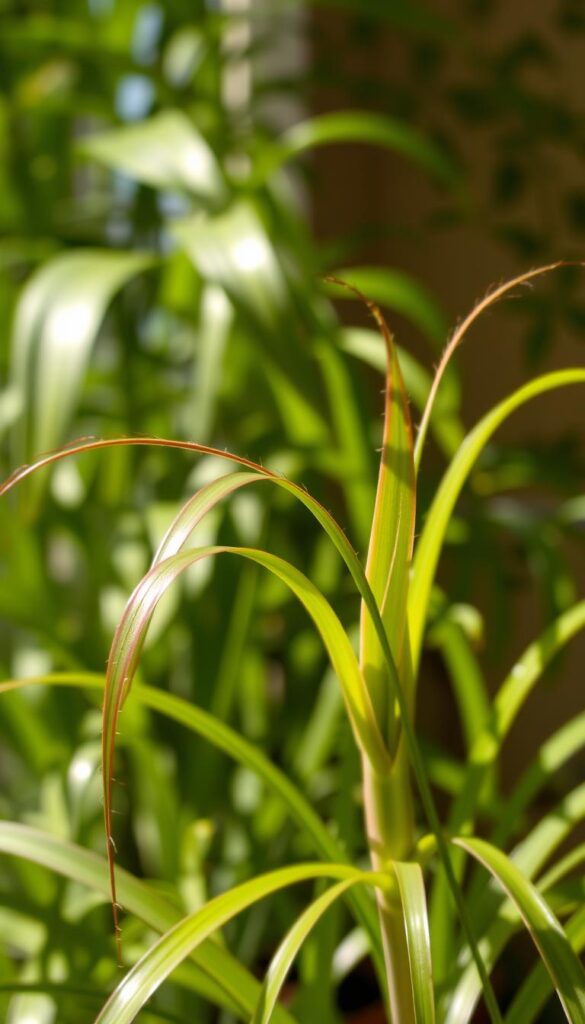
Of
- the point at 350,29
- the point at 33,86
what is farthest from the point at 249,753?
the point at 350,29

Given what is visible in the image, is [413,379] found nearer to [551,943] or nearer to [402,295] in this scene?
[402,295]

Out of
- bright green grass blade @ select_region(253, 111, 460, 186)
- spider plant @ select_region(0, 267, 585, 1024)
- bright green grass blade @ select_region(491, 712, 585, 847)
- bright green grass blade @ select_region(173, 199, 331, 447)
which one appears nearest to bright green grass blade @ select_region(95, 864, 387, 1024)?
spider plant @ select_region(0, 267, 585, 1024)

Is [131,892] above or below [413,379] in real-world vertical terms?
below

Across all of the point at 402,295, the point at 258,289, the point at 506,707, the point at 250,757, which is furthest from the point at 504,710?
the point at 402,295

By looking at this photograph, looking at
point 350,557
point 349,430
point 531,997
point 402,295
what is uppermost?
point 402,295

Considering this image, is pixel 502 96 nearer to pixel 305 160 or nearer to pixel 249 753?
pixel 305 160

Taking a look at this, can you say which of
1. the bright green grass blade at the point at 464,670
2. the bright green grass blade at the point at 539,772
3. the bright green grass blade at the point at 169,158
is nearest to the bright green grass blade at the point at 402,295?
the bright green grass blade at the point at 169,158
